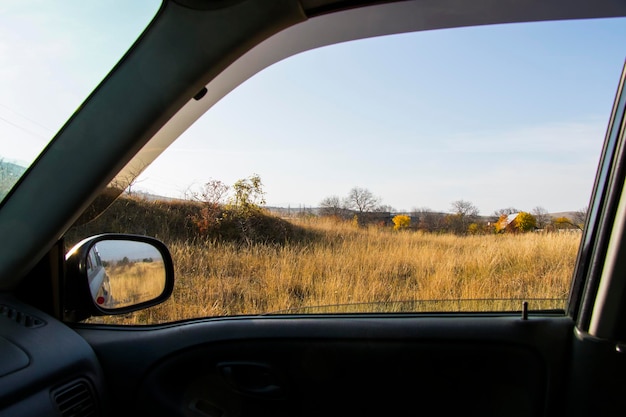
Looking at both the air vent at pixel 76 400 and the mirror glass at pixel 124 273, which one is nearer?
the air vent at pixel 76 400

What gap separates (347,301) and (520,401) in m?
1.00

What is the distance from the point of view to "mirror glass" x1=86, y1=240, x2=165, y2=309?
6.84 feet

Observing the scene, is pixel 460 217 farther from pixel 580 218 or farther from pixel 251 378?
pixel 251 378

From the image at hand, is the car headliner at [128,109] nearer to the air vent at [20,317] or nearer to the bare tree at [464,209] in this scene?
the air vent at [20,317]

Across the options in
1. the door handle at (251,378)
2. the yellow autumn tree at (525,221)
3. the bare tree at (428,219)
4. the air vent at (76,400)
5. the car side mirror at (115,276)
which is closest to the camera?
the air vent at (76,400)

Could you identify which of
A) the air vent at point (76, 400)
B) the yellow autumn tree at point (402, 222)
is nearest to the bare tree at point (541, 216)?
the yellow autumn tree at point (402, 222)

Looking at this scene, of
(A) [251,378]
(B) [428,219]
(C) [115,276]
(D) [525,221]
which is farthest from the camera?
(B) [428,219]

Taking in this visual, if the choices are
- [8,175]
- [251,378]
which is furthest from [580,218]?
[8,175]

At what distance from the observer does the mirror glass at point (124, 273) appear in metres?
2.09

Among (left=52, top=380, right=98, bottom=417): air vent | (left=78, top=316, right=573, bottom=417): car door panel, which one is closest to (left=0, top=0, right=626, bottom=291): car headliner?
(left=52, top=380, right=98, bottom=417): air vent

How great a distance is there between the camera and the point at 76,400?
1.74 metres

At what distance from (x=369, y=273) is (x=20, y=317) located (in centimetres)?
184

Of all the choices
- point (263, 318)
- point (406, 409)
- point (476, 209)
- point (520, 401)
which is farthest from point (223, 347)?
point (476, 209)

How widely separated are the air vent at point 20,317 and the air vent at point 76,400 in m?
0.29
